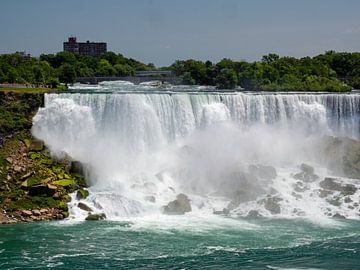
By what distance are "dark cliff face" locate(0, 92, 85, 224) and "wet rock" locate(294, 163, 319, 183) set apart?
11265 millimetres

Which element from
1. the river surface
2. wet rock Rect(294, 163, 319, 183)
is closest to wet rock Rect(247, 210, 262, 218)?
the river surface

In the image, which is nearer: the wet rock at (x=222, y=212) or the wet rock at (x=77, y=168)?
the wet rock at (x=222, y=212)

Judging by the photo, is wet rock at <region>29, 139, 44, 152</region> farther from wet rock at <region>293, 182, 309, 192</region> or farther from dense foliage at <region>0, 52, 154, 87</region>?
dense foliage at <region>0, 52, 154, 87</region>

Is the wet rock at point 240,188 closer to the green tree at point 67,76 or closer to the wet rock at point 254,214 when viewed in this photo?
the wet rock at point 254,214

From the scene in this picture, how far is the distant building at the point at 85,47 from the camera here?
6826 inches

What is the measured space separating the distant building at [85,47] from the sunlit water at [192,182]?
13875cm

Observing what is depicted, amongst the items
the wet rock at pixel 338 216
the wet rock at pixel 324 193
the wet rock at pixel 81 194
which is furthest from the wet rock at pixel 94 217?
the wet rock at pixel 324 193

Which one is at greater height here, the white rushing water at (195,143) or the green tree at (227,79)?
the green tree at (227,79)

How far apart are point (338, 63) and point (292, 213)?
4716cm

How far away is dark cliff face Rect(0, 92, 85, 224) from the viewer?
26.2 m

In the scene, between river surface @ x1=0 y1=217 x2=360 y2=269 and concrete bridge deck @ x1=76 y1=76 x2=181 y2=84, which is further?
concrete bridge deck @ x1=76 y1=76 x2=181 y2=84

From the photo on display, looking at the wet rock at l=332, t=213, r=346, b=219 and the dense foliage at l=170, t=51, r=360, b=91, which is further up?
the dense foliage at l=170, t=51, r=360, b=91

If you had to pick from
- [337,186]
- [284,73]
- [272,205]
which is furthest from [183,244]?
[284,73]

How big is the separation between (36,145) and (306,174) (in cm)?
1413
